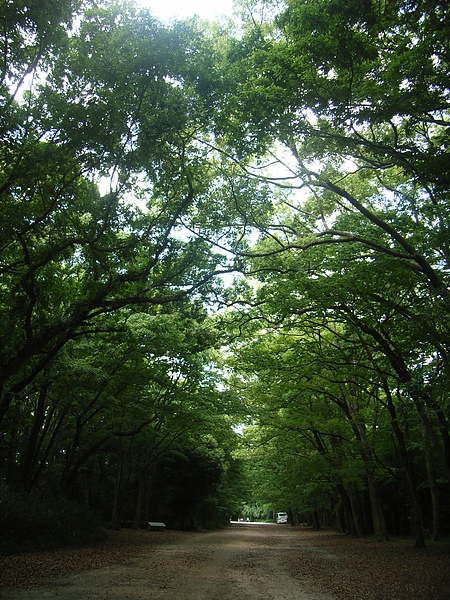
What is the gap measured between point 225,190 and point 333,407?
17581 millimetres

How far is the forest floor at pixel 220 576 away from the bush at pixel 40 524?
635 mm

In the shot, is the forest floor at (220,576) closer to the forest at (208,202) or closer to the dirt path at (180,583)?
the dirt path at (180,583)

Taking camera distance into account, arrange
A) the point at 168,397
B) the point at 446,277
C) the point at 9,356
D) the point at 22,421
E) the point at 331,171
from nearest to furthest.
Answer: the point at 9,356
the point at 446,277
the point at 331,171
the point at 22,421
the point at 168,397

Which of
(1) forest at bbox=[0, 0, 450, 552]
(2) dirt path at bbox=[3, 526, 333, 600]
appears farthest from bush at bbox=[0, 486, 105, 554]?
(2) dirt path at bbox=[3, 526, 333, 600]

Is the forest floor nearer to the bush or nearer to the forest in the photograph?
the bush

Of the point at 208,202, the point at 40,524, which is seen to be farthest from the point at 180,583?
the point at 208,202

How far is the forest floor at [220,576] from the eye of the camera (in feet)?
22.4

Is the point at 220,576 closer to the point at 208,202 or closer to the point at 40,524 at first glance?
the point at 40,524

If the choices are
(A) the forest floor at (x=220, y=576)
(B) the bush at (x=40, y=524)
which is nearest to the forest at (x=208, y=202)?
(B) the bush at (x=40, y=524)

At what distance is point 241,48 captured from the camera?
842cm

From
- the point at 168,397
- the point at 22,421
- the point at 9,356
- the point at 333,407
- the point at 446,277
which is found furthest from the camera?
the point at 333,407

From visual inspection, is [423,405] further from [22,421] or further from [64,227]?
[22,421]

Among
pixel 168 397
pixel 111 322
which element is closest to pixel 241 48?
pixel 111 322

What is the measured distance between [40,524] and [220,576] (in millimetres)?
6619
